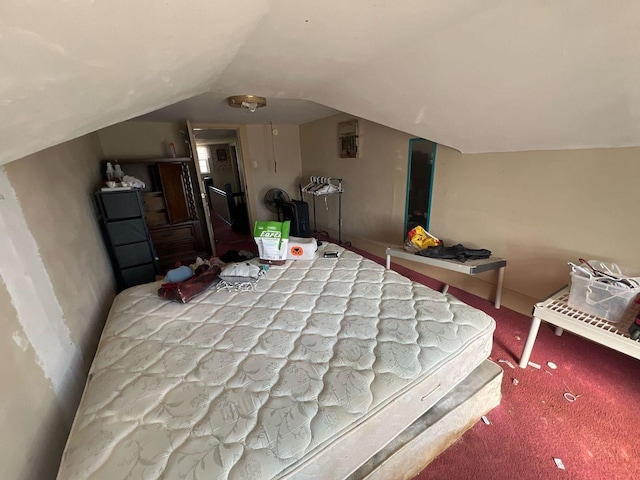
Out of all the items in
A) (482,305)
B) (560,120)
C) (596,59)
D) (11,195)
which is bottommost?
(482,305)

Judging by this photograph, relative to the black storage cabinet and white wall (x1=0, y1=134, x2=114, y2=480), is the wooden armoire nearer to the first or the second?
the black storage cabinet

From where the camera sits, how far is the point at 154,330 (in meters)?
1.34

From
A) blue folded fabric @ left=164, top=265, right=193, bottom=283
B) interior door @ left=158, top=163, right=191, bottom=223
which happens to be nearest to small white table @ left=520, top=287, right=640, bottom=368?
blue folded fabric @ left=164, top=265, right=193, bottom=283

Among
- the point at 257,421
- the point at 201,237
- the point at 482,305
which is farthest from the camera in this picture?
the point at 201,237

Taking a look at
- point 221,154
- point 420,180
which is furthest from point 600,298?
point 221,154

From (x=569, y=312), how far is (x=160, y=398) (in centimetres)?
217

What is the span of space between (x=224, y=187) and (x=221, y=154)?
989mm

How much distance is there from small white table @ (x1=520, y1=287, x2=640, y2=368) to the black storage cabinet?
3.14 meters

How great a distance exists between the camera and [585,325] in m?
1.44

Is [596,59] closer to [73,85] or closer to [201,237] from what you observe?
[73,85]

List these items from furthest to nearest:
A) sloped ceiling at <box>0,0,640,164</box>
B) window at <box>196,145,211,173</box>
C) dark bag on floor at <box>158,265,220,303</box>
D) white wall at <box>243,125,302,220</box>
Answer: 1. window at <box>196,145,211,173</box>
2. white wall at <box>243,125,302,220</box>
3. dark bag on floor at <box>158,265,220,303</box>
4. sloped ceiling at <box>0,0,640,164</box>

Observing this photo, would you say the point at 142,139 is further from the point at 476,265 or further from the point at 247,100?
the point at 476,265

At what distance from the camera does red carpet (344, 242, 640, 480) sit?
1175mm

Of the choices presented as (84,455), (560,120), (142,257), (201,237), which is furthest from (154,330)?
(560,120)
